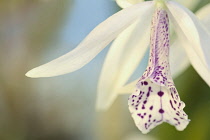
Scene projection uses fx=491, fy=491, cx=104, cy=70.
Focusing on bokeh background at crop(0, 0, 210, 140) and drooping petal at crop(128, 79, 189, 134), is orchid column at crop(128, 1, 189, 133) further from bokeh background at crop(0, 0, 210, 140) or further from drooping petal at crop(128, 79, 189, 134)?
bokeh background at crop(0, 0, 210, 140)

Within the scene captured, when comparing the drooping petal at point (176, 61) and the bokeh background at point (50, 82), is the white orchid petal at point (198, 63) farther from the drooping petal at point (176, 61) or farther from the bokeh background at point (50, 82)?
the bokeh background at point (50, 82)

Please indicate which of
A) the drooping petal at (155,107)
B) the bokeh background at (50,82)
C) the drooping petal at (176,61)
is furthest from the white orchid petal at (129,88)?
the bokeh background at (50,82)

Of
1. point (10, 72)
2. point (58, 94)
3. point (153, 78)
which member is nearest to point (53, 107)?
point (58, 94)

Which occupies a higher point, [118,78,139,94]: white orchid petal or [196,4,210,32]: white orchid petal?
[196,4,210,32]: white orchid petal

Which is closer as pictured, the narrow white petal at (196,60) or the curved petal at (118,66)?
the narrow white petal at (196,60)

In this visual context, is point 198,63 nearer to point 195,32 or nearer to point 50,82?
point 195,32

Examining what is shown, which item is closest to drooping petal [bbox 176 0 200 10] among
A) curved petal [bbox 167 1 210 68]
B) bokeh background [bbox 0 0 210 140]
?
curved petal [bbox 167 1 210 68]

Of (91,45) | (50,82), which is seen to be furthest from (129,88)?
(50,82)
